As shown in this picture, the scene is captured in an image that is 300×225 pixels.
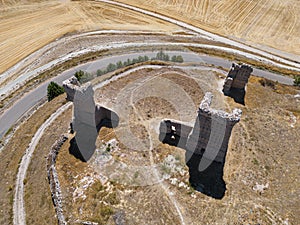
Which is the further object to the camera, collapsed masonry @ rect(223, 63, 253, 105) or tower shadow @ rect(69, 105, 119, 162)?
collapsed masonry @ rect(223, 63, 253, 105)

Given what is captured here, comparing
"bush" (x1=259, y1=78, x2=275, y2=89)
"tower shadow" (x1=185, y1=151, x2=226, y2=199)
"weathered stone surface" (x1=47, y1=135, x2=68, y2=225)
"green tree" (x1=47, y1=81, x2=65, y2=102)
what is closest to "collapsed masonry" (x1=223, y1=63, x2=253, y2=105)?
"bush" (x1=259, y1=78, x2=275, y2=89)

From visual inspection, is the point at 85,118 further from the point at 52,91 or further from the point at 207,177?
the point at 207,177

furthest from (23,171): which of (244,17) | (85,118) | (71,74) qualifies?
(244,17)

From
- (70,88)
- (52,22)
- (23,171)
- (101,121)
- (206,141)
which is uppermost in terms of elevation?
(70,88)

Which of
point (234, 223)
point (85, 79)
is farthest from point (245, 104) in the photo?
point (85, 79)

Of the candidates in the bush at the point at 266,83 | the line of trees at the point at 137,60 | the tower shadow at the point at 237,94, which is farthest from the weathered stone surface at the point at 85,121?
the bush at the point at 266,83

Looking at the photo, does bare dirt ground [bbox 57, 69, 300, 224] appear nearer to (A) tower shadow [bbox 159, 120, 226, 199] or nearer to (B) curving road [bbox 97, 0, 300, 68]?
(A) tower shadow [bbox 159, 120, 226, 199]
